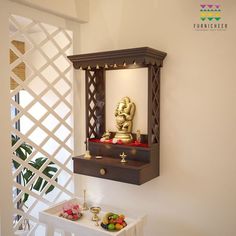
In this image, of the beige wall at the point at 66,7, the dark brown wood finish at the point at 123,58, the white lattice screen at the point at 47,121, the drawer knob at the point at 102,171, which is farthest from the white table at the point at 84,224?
the beige wall at the point at 66,7

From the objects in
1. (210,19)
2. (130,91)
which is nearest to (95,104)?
(130,91)

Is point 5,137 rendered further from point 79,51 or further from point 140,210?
point 140,210

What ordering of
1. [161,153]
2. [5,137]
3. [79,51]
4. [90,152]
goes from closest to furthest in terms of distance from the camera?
1. [5,137]
2. [161,153]
3. [90,152]
4. [79,51]

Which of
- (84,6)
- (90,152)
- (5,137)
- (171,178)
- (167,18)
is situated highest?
(84,6)

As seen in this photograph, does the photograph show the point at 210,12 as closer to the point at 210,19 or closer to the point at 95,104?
the point at 210,19

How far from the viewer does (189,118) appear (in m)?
2.04

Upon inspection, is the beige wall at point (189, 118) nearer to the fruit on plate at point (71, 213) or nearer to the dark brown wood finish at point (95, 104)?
the dark brown wood finish at point (95, 104)

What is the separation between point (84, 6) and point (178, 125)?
130cm

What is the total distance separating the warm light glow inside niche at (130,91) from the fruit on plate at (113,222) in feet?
2.18

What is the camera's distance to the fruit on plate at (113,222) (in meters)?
1.92

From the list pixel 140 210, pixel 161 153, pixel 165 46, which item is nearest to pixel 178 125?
pixel 161 153

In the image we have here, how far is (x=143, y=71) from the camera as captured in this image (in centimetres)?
221

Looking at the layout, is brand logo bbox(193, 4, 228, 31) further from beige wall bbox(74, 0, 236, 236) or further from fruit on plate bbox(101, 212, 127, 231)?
fruit on plate bbox(101, 212, 127, 231)

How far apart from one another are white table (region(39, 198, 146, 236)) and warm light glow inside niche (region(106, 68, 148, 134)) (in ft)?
2.17
